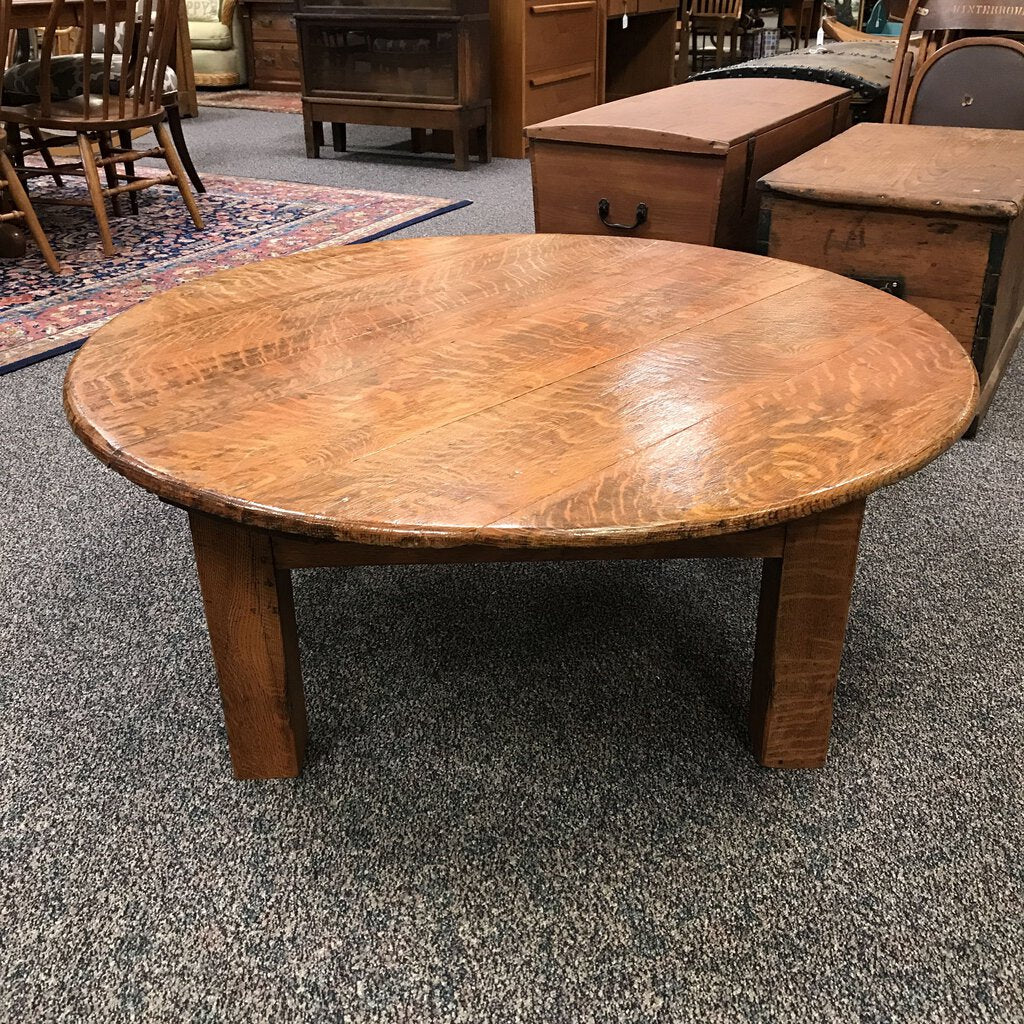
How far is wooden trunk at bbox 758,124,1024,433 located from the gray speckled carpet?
0.44m

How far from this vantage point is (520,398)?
3.30 feet

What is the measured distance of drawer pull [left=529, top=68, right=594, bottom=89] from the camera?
435 centimetres

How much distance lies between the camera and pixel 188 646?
1.35 meters

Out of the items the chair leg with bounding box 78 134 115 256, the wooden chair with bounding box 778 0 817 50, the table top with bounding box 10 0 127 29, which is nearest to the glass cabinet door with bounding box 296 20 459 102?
the table top with bounding box 10 0 127 29

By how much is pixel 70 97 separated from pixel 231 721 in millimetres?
2969

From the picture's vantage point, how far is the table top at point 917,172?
5.60 ft

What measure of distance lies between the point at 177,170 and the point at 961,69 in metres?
2.43

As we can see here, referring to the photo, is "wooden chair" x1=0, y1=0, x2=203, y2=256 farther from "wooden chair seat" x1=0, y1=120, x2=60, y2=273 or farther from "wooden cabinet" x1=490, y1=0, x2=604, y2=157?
"wooden cabinet" x1=490, y1=0, x2=604, y2=157

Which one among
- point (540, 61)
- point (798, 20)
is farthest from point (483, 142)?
point (798, 20)

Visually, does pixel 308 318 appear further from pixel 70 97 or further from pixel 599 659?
pixel 70 97

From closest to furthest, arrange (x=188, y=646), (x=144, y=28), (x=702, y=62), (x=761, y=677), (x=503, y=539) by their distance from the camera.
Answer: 1. (x=503, y=539)
2. (x=761, y=677)
3. (x=188, y=646)
4. (x=144, y=28)
5. (x=702, y=62)

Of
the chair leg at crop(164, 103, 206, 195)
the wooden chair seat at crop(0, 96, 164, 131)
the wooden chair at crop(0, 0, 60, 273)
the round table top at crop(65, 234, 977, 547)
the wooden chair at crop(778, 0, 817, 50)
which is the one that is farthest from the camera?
the wooden chair at crop(778, 0, 817, 50)

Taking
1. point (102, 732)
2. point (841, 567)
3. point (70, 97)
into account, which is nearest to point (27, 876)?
point (102, 732)

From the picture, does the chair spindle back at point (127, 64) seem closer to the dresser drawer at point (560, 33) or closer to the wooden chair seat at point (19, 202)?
the wooden chair seat at point (19, 202)
